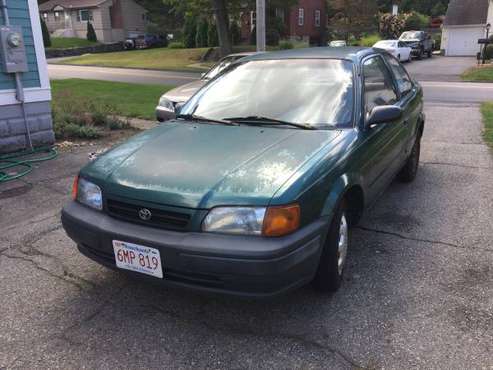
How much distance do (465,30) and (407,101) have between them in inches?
1695

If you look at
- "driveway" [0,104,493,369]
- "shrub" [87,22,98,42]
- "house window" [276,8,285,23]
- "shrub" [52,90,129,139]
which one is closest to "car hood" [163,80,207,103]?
"shrub" [52,90,129,139]

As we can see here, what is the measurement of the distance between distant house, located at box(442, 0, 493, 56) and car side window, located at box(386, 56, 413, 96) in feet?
134

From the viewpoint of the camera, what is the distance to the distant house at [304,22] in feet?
134

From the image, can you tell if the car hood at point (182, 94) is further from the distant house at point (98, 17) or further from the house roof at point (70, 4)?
the house roof at point (70, 4)

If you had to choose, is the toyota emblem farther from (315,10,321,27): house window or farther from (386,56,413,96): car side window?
(315,10,321,27): house window

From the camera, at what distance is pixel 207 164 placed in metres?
2.89

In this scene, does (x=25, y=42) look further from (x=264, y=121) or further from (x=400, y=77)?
(x=400, y=77)

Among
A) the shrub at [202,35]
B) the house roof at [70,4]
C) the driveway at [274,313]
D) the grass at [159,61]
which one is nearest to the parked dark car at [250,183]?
the driveway at [274,313]

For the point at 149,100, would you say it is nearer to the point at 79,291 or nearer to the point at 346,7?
the point at 79,291

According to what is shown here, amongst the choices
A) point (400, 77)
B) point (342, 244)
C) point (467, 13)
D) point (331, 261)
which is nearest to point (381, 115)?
point (342, 244)

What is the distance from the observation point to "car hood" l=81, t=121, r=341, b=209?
2631 mm

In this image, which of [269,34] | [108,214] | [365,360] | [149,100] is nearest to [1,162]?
[108,214]

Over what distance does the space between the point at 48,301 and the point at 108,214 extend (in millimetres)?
792

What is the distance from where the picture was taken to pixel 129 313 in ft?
9.87
